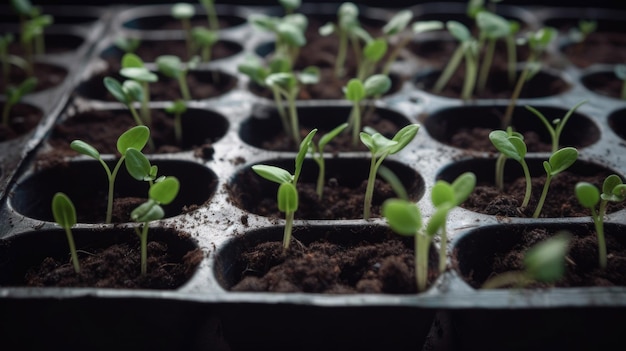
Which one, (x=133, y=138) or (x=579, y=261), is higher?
(x=133, y=138)

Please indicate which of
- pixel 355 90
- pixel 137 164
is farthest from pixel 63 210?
pixel 355 90

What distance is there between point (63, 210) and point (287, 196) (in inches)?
13.8

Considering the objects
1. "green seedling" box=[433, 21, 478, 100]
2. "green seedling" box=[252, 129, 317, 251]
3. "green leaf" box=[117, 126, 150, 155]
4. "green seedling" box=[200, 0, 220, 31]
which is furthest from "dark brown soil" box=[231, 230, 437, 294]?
"green seedling" box=[200, 0, 220, 31]

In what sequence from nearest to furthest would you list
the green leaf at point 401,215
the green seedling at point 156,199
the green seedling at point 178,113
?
the green leaf at point 401,215, the green seedling at point 156,199, the green seedling at point 178,113

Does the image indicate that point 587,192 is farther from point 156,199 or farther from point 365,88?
point 156,199

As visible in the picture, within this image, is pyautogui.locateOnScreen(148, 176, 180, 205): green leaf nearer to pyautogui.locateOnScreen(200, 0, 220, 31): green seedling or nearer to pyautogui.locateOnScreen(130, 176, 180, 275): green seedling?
pyautogui.locateOnScreen(130, 176, 180, 275): green seedling

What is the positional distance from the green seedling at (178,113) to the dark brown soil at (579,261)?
2.48ft

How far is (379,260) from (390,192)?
9.7 inches

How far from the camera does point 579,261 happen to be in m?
0.90

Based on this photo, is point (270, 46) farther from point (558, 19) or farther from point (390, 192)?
point (558, 19)

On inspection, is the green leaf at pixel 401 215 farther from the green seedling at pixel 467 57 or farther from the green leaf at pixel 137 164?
the green seedling at pixel 467 57

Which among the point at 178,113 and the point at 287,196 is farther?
the point at 178,113

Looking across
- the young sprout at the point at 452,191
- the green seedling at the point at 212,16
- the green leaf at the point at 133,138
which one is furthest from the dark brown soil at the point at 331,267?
the green seedling at the point at 212,16

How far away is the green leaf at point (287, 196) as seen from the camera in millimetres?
811
